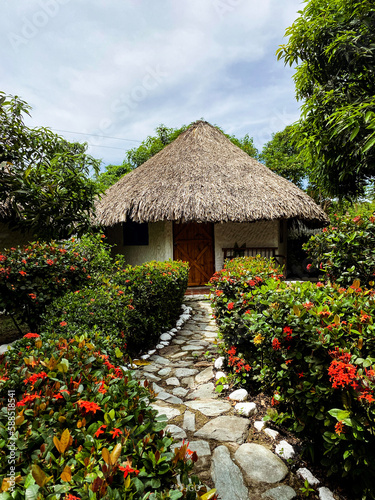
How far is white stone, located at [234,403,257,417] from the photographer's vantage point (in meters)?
2.55

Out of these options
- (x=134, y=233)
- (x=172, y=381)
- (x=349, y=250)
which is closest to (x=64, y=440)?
(x=172, y=381)

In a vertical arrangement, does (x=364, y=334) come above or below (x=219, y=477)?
above

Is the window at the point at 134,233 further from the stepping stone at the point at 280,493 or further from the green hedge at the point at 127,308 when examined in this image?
the stepping stone at the point at 280,493

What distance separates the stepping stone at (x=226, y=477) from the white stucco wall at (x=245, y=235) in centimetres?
759

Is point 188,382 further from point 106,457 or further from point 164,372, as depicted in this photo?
point 106,457

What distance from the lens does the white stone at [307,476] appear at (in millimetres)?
1833

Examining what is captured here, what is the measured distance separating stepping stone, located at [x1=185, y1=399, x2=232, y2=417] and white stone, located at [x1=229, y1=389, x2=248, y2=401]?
0.25ft

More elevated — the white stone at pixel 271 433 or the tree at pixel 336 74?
the tree at pixel 336 74

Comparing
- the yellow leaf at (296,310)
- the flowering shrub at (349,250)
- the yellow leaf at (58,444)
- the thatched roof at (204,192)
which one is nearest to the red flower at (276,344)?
the yellow leaf at (296,310)

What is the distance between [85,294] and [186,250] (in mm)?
6210

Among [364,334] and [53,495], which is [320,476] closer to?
[364,334]

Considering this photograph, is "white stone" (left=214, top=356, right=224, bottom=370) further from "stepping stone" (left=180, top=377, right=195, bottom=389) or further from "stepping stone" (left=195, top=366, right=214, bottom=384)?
"stepping stone" (left=180, top=377, right=195, bottom=389)

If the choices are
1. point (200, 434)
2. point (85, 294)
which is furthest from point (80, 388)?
point (85, 294)

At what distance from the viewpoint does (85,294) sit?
3.59m
